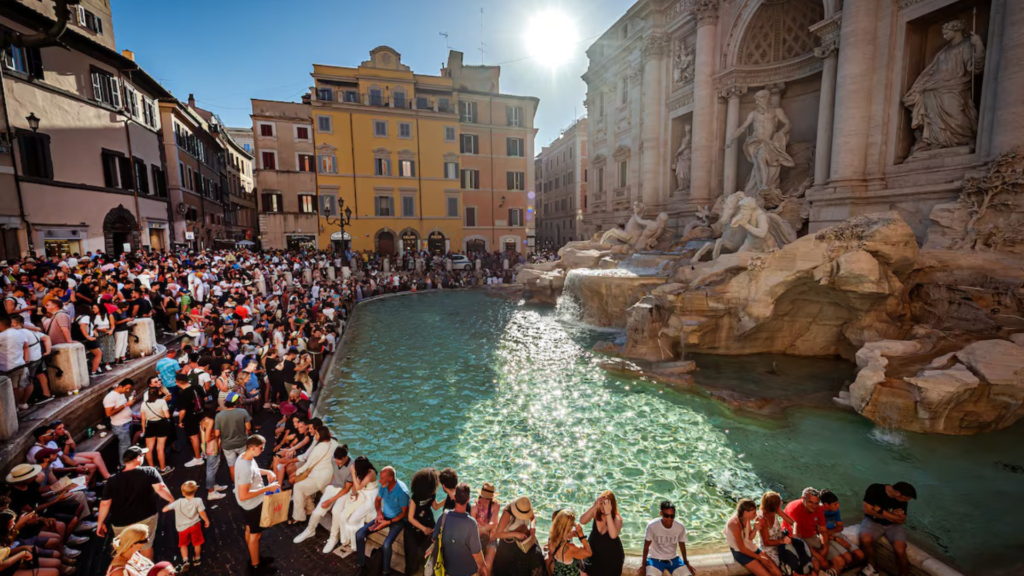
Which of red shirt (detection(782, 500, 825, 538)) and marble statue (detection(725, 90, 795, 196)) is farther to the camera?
marble statue (detection(725, 90, 795, 196))

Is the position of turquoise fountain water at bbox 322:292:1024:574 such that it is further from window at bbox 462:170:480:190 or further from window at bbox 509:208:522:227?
window at bbox 509:208:522:227

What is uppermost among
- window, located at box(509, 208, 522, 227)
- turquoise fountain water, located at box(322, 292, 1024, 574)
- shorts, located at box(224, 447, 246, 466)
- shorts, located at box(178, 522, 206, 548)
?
window, located at box(509, 208, 522, 227)

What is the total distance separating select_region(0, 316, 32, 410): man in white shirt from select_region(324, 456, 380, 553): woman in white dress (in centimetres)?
469

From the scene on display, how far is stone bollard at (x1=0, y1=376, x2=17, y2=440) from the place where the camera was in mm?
4945

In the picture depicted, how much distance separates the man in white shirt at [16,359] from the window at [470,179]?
3166cm

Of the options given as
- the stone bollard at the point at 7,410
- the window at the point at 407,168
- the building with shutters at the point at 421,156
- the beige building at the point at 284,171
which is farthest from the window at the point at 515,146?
the stone bollard at the point at 7,410

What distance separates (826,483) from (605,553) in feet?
13.4

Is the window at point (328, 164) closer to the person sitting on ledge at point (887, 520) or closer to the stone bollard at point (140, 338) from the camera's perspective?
the stone bollard at point (140, 338)

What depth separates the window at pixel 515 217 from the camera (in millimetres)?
37656

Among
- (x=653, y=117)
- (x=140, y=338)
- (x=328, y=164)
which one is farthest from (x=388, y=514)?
(x=328, y=164)

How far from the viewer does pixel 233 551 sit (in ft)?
14.8

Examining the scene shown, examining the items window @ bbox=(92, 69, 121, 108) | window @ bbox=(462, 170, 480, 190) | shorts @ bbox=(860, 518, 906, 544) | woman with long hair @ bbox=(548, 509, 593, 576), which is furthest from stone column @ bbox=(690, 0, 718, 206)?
window @ bbox=(92, 69, 121, 108)

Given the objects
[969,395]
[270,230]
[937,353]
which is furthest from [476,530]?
[270,230]

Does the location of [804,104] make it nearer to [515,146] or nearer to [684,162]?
[684,162]
